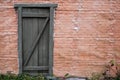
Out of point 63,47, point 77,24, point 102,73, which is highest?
point 77,24

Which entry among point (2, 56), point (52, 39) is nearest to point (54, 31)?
point (52, 39)

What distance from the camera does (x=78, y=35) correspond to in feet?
30.7

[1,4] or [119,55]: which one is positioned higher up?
[1,4]

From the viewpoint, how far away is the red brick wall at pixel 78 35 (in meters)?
9.23

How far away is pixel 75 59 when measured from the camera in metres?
9.44

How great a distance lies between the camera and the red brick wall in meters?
9.23

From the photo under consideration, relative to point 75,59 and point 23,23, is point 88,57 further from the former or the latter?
point 23,23

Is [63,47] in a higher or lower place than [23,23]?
lower

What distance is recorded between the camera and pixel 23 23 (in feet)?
30.9

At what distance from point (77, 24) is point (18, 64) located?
6.51ft

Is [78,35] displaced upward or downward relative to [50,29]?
downward

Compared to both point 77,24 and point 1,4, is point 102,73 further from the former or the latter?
point 1,4

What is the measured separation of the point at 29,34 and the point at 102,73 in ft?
7.56

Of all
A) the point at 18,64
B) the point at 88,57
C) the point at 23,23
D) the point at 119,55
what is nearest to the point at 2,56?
the point at 18,64
